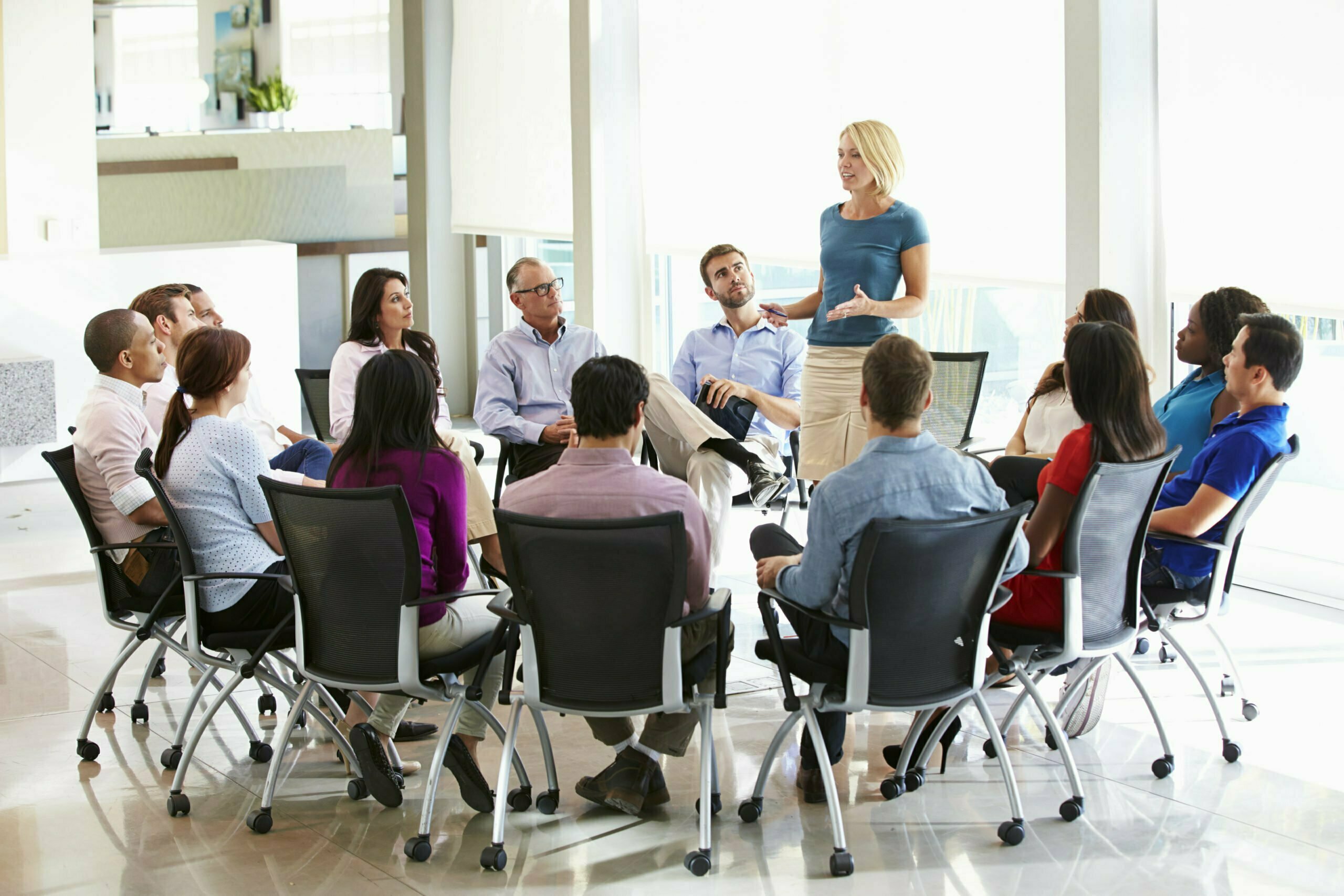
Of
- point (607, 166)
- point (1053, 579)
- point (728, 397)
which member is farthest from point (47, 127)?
point (1053, 579)

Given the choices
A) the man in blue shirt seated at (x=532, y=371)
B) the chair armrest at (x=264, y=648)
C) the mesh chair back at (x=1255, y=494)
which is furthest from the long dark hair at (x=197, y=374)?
the mesh chair back at (x=1255, y=494)

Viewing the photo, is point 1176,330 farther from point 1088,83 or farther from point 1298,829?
point 1298,829

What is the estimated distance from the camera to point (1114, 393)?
10.00 ft

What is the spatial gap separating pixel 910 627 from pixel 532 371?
2711 millimetres

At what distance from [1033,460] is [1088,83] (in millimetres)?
1828

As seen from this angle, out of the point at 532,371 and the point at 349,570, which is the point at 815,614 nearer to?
the point at 349,570

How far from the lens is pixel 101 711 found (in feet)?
13.1

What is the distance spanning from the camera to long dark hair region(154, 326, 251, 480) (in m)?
3.29

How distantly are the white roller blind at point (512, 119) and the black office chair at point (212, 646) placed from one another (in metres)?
5.15

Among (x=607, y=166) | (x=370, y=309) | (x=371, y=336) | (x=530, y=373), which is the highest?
(x=607, y=166)

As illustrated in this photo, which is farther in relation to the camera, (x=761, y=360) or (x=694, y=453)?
(x=761, y=360)

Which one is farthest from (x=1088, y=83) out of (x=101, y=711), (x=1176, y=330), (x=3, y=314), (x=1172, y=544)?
(x=3, y=314)

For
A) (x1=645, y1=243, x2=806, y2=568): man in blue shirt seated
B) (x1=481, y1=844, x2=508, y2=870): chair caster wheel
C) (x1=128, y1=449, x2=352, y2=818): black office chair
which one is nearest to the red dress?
(x1=481, y1=844, x2=508, y2=870): chair caster wheel

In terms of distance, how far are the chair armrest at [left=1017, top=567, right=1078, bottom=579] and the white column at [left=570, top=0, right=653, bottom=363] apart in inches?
193
